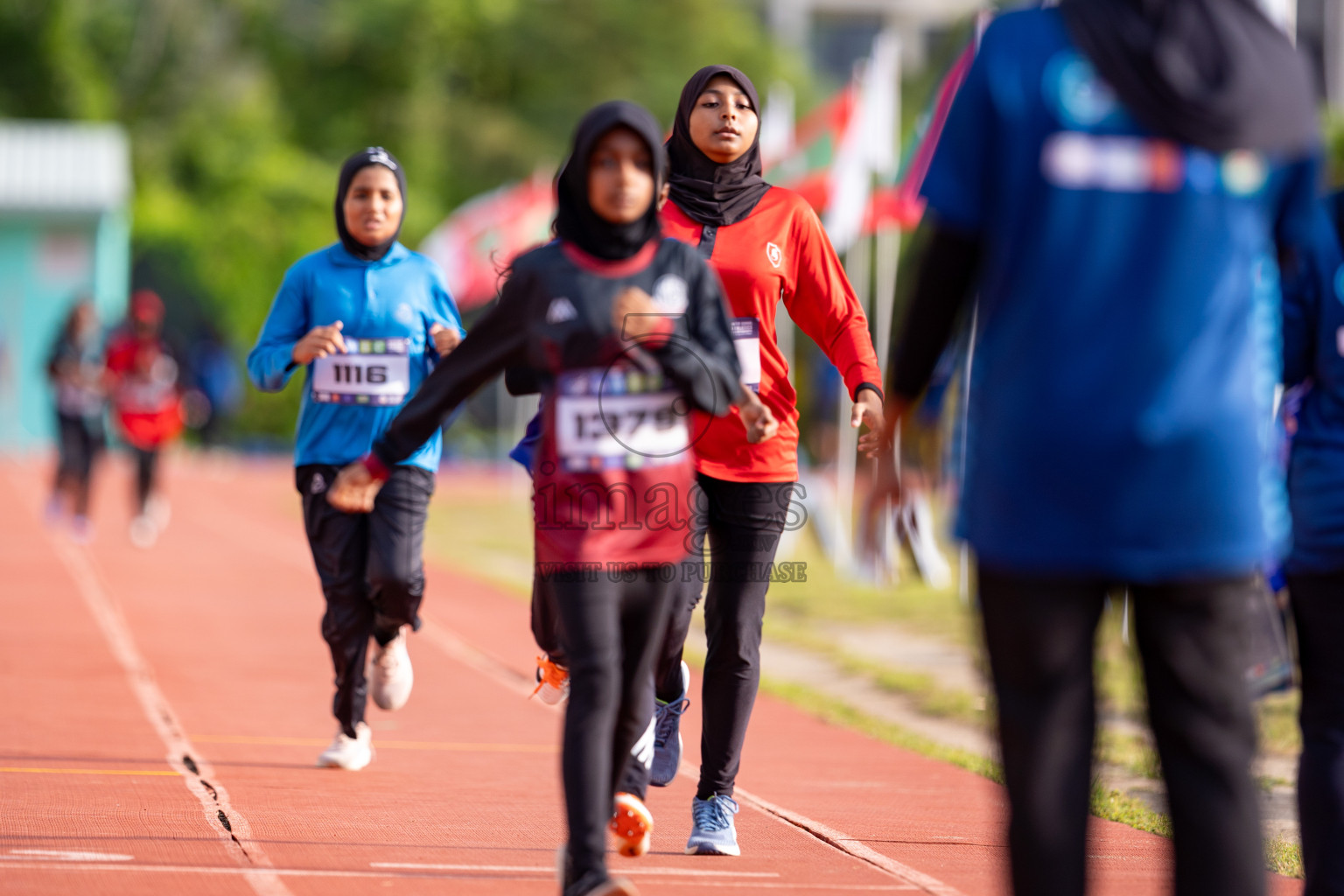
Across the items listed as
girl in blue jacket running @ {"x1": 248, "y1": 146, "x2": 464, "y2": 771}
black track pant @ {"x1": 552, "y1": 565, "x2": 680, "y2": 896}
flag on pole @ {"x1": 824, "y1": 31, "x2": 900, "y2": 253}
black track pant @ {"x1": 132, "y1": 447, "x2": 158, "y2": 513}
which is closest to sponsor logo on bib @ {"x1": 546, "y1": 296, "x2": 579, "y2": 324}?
black track pant @ {"x1": 552, "y1": 565, "x2": 680, "y2": 896}

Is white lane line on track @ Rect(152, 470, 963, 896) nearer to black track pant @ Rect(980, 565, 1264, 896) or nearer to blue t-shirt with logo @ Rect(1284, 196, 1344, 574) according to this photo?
blue t-shirt with logo @ Rect(1284, 196, 1344, 574)

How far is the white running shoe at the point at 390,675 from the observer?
667 cm

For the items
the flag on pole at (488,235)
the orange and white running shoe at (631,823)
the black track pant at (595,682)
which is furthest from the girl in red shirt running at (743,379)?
the flag on pole at (488,235)

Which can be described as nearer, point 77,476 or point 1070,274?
point 1070,274

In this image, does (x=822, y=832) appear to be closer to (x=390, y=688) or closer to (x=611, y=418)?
(x=390, y=688)

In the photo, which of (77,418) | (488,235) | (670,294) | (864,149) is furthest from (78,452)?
(670,294)

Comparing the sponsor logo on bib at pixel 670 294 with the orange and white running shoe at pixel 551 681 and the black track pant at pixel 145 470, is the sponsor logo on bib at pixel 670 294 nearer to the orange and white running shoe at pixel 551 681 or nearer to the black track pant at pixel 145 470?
the orange and white running shoe at pixel 551 681

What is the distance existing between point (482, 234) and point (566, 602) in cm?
2286

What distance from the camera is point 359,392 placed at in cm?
645

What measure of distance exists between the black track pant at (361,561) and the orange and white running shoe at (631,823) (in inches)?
76.7

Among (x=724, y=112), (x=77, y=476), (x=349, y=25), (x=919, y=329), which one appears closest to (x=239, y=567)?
(x=77, y=476)

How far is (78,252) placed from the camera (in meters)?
33.3

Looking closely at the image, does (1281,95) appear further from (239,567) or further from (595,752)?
(239,567)

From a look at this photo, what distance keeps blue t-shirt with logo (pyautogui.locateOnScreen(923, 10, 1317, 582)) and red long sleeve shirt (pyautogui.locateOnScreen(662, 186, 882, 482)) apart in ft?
7.10
